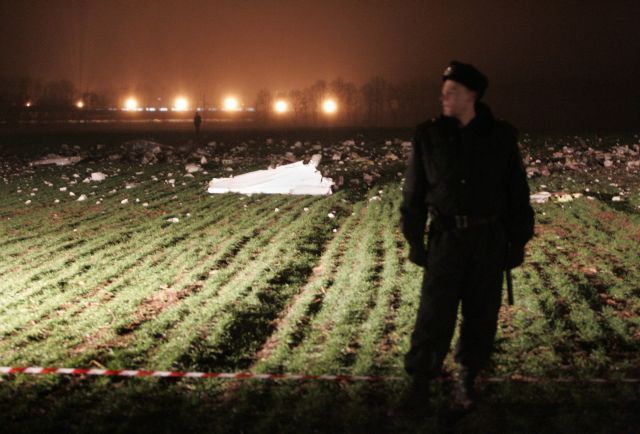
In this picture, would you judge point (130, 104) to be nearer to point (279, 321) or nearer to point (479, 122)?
point (279, 321)

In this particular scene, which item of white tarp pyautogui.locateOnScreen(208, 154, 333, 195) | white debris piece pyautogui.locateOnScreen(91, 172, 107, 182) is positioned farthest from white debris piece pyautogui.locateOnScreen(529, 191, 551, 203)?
white debris piece pyautogui.locateOnScreen(91, 172, 107, 182)

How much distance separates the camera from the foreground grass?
4156 millimetres

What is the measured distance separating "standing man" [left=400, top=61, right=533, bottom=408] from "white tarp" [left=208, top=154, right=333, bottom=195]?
1112 cm

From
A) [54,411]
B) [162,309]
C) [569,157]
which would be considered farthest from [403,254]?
[569,157]

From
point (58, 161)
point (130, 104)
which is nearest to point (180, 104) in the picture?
point (130, 104)

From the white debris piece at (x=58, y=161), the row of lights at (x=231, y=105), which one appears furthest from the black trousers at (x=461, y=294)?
the row of lights at (x=231, y=105)

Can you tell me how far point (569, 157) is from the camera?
2156 centimetres

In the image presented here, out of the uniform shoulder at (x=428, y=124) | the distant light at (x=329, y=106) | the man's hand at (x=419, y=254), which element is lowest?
the man's hand at (x=419, y=254)

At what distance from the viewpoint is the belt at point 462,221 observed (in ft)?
12.2

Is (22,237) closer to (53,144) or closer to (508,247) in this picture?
(508,247)

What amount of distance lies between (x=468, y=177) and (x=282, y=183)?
1217cm

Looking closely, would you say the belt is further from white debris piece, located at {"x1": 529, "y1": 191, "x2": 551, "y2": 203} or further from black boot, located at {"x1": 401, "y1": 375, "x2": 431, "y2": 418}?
white debris piece, located at {"x1": 529, "y1": 191, "x2": 551, "y2": 203}

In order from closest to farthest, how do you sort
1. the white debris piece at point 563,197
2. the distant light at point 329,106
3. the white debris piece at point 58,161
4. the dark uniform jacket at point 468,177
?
the dark uniform jacket at point 468,177 → the white debris piece at point 563,197 → the white debris piece at point 58,161 → the distant light at point 329,106

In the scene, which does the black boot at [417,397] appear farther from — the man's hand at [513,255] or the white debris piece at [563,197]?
the white debris piece at [563,197]
